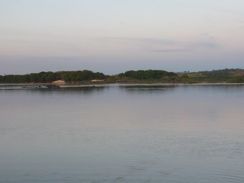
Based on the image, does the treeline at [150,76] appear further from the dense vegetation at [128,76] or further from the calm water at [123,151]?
the calm water at [123,151]

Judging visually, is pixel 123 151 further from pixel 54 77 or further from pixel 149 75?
pixel 54 77

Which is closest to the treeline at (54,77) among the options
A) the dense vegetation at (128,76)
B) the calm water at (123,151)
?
the dense vegetation at (128,76)

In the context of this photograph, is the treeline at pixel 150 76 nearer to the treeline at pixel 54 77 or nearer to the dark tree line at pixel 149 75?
the dark tree line at pixel 149 75

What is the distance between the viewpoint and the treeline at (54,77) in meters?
113

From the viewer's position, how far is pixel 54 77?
11525 cm

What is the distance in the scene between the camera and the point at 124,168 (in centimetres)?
1040

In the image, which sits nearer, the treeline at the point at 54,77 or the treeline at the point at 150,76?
the treeline at the point at 150,76

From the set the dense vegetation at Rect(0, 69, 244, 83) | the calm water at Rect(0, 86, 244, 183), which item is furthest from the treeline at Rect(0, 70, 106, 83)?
the calm water at Rect(0, 86, 244, 183)

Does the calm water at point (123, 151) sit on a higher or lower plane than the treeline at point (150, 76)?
lower

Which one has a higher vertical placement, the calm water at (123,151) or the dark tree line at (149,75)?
the dark tree line at (149,75)

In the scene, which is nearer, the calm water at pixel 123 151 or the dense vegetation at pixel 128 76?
the calm water at pixel 123 151

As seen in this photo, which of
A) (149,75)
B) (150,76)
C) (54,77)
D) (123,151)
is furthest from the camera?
(54,77)

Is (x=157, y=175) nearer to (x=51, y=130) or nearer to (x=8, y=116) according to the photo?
(x=51, y=130)

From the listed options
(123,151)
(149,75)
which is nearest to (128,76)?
(149,75)
